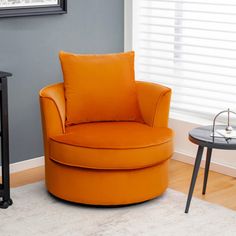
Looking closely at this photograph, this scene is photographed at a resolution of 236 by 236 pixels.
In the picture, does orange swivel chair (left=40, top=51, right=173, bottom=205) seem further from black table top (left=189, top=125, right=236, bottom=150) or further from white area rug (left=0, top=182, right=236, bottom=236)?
black table top (left=189, top=125, right=236, bottom=150)

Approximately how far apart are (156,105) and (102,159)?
0.60 metres

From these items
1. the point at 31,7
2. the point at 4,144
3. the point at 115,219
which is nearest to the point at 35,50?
the point at 31,7

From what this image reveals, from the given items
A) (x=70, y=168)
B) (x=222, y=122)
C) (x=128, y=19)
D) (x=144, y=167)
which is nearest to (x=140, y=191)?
(x=144, y=167)

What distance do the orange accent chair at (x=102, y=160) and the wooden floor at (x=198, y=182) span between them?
0.98 feet

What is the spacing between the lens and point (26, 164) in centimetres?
436

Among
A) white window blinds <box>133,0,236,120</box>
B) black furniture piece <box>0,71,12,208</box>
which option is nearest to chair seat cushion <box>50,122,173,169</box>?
black furniture piece <box>0,71,12,208</box>

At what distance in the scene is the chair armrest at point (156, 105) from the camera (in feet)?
12.6

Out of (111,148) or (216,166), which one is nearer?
(111,148)

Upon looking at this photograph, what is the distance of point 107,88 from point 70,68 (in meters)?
0.27

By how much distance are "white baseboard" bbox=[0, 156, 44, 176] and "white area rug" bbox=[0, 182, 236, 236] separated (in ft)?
1.58

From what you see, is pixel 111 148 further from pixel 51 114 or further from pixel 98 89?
pixel 98 89

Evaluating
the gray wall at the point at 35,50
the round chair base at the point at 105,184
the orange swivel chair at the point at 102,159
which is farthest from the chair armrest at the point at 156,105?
the gray wall at the point at 35,50

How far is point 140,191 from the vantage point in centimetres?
362

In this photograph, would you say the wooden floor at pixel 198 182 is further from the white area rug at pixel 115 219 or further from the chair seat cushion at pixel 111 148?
the chair seat cushion at pixel 111 148
